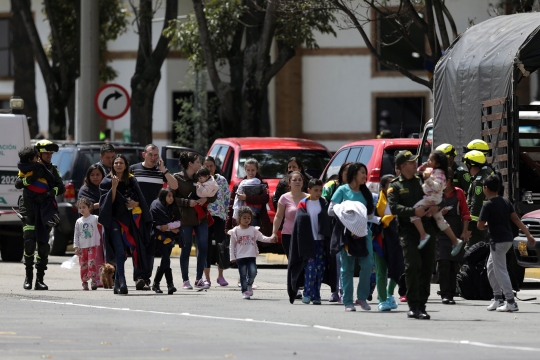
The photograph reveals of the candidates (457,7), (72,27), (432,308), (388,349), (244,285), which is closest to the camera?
(388,349)

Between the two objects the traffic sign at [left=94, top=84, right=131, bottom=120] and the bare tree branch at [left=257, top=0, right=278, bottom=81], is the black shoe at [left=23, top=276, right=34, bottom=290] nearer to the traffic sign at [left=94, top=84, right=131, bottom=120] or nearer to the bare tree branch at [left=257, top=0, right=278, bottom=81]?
the traffic sign at [left=94, top=84, right=131, bottom=120]

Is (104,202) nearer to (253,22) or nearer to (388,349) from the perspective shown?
(388,349)

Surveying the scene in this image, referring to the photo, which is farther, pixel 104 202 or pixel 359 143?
pixel 359 143

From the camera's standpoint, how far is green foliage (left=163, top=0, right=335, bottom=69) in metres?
25.2

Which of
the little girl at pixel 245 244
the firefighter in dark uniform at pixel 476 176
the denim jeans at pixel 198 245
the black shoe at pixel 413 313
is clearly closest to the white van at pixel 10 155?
the denim jeans at pixel 198 245

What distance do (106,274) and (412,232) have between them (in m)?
4.89

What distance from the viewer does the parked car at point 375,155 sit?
18.8m

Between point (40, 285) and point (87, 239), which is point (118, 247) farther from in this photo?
point (40, 285)

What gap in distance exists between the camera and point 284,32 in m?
25.6

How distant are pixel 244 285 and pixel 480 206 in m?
2.62

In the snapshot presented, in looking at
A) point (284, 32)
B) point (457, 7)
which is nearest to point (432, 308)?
point (284, 32)

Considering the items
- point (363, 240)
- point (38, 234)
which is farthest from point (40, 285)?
point (363, 240)

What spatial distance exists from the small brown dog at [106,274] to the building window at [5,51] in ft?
99.3

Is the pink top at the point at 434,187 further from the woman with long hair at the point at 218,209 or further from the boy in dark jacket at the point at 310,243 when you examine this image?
the woman with long hair at the point at 218,209
